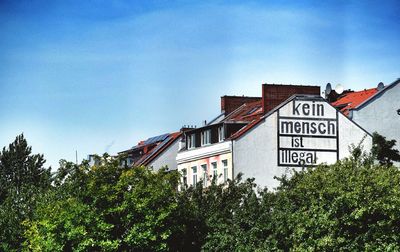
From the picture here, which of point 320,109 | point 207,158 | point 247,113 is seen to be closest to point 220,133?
point 207,158

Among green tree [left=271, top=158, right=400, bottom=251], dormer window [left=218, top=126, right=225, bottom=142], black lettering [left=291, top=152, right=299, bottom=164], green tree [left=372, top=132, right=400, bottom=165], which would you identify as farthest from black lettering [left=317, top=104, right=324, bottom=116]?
green tree [left=271, top=158, right=400, bottom=251]

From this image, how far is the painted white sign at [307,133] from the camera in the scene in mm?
79500

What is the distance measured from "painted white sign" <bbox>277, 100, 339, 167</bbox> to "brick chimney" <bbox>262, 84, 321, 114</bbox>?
5.46ft

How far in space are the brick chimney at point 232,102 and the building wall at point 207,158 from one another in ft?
19.3

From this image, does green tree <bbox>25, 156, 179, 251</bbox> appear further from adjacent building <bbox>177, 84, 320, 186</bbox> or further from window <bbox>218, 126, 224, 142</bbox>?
window <bbox>218, 126, 224, 142</bbox>

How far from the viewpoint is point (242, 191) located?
191 ft

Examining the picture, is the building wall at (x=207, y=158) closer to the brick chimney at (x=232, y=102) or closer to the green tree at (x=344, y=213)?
the brick chimney at (x=232, y=102)

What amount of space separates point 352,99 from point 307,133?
11.4m

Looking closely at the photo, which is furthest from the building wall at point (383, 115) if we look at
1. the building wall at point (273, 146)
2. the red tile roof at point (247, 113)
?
the red tile roof at point (247, 113)

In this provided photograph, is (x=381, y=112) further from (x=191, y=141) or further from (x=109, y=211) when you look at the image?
(x=109, y=211)

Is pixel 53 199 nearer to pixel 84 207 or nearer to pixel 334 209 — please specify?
pixel 84 207

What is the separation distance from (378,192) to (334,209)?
6.53ft

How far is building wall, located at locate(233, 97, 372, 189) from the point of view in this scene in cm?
7869

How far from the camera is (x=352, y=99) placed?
9025 centimetres
